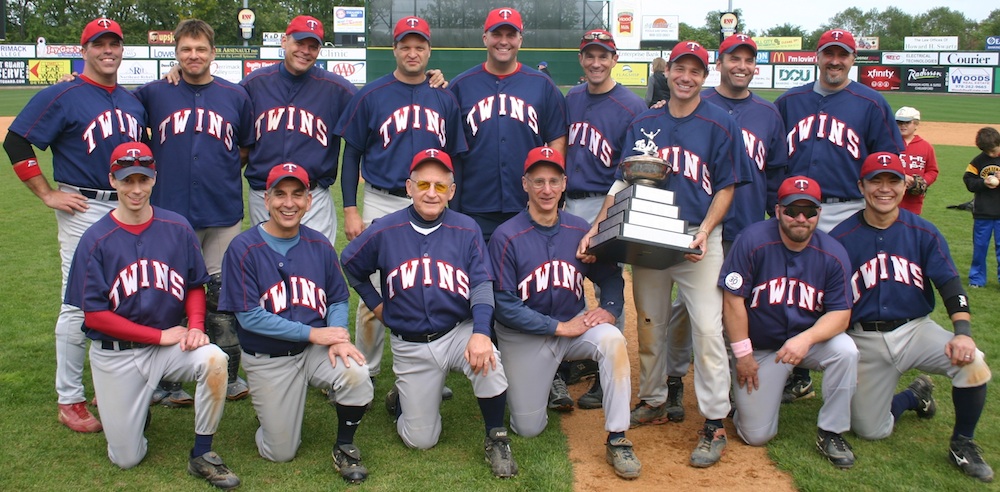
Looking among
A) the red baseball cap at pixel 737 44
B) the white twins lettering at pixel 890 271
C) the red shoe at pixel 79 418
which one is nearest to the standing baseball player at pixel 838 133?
the red baseball cap at pixel 737 44

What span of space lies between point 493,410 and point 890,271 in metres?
2.08

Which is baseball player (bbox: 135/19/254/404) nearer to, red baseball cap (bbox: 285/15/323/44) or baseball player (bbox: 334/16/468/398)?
red baseball cap (bbox: 285/15/323/44)

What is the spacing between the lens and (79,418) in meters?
4.29

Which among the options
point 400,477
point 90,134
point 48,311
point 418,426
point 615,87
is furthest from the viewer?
point 48,311

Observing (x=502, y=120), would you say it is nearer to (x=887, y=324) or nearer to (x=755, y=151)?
(x=755, y=151)

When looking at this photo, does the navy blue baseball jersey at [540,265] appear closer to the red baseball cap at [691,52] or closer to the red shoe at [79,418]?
the red baseball cap at [691,52]

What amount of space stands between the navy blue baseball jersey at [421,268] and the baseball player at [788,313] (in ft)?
4.21

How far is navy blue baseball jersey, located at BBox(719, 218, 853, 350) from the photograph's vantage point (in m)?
4.10

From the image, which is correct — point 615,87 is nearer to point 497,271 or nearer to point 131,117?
point 497,271

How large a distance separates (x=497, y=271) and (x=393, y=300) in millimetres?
542

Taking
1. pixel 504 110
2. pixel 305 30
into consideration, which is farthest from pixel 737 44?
pixel 305 30

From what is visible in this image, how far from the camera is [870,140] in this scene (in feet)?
15.5

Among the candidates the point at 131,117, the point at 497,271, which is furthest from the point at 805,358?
the point at 131,117

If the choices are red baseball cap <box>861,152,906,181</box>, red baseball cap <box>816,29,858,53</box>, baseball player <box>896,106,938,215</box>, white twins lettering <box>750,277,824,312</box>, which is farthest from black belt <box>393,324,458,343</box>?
baseball player <box>896,106,938,215</box>
